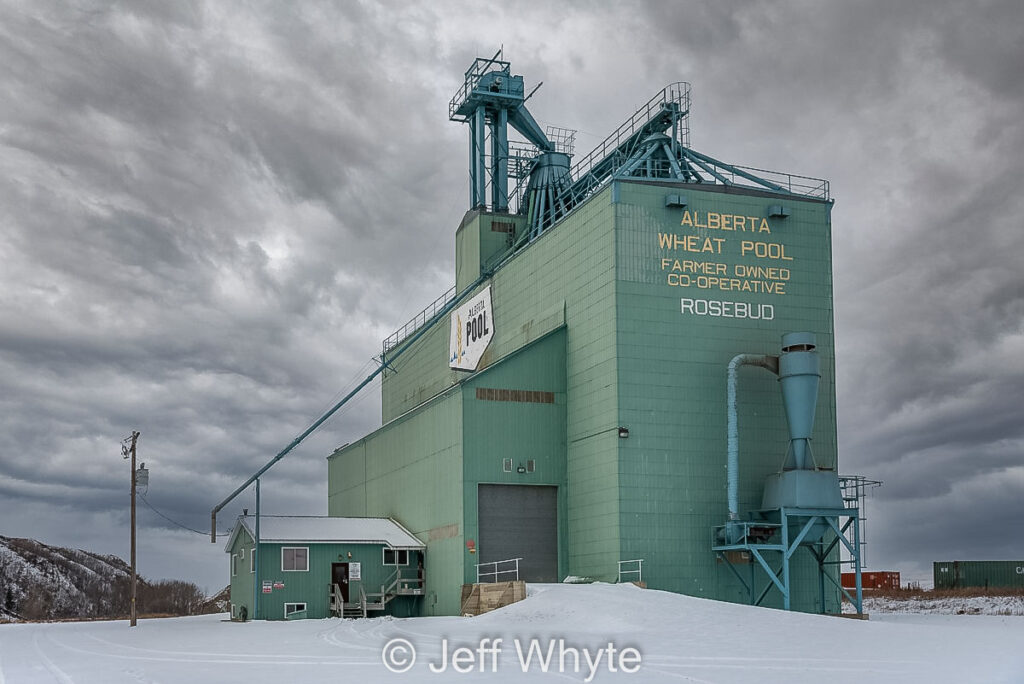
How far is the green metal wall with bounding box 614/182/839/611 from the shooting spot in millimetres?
44781

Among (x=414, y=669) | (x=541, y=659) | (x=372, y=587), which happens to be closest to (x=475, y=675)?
(x=414, y=669)

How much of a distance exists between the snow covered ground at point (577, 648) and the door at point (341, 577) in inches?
402

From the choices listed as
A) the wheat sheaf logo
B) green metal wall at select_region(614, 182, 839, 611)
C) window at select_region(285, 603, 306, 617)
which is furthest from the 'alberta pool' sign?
window at select_region(285, 603, 306, 617)

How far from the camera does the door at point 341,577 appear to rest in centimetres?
5291

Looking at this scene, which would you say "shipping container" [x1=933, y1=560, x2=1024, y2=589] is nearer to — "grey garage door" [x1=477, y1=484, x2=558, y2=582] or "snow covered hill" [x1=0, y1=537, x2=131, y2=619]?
"grey garage door" [x1=477, y1=484, x2=558, y2=582]

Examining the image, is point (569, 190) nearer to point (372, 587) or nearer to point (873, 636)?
point (372, 587)

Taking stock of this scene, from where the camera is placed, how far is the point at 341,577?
176 ft

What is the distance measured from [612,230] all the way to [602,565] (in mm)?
13580

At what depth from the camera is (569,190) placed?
6022 cm

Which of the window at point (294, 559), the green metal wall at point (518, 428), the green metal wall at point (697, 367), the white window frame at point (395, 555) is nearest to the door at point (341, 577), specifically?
the window at point (294, 559)

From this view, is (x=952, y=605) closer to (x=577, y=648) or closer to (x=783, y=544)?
(x=783, y=544)

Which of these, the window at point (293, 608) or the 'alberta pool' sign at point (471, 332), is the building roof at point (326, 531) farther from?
the 'alberta pool' sign at point (471, 332)

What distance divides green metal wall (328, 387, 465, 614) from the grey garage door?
122cm

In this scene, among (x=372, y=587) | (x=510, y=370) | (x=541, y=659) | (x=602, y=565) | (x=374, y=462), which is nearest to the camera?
(x=541, y=659)
